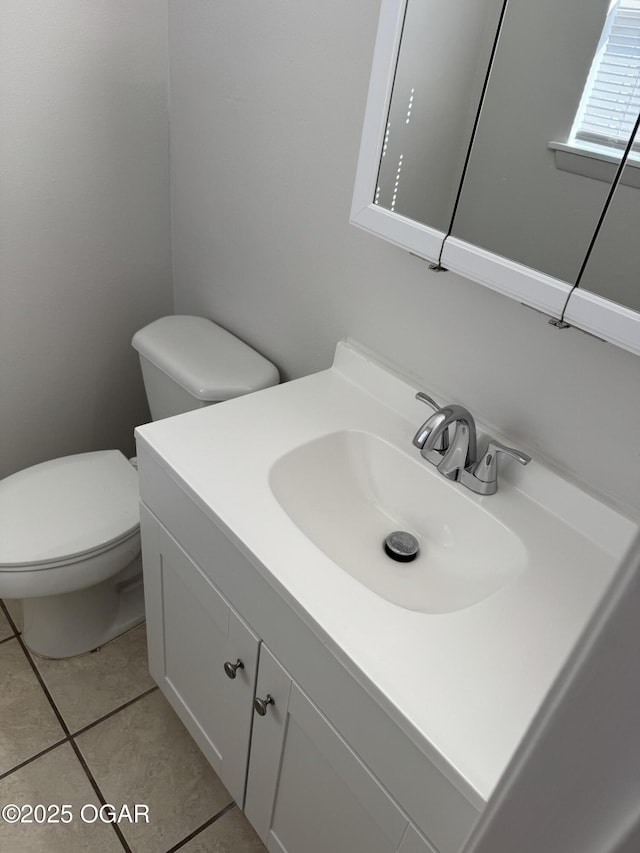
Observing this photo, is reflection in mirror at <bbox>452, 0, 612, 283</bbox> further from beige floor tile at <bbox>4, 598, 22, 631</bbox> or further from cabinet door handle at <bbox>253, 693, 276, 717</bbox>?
beige floor tile at <bbox>4, 598, 22, 631</bbox>

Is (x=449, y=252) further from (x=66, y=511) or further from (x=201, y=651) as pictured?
(x=66, y=511)

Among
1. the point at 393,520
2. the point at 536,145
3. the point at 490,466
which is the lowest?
the point at 393,520

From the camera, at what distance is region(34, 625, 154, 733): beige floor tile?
1504 millimetres

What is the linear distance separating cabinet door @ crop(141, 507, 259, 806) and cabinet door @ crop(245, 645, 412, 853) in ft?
0.13

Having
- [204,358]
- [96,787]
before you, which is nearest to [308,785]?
[96,787]

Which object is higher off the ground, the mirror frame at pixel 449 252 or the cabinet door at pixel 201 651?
the mirror frame at pixel 449 252

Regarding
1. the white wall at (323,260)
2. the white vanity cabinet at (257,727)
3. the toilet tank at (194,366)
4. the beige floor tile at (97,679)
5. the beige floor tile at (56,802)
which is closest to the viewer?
the white vanity cabinet at (257,727)

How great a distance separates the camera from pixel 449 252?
916mm

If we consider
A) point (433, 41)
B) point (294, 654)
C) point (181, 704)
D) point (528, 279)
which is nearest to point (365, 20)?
point (433, 41)

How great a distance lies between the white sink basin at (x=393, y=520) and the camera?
0.93 m

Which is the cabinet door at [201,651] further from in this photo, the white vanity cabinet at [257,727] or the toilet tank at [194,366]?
the toilet tank at [194,366]

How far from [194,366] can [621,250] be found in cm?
92

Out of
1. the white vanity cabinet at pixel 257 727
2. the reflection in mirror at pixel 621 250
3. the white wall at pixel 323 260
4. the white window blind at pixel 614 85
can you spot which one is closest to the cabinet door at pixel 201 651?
the white vanity cabinet at pixel 257 727

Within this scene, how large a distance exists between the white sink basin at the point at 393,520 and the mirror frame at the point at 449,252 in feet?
1.07
